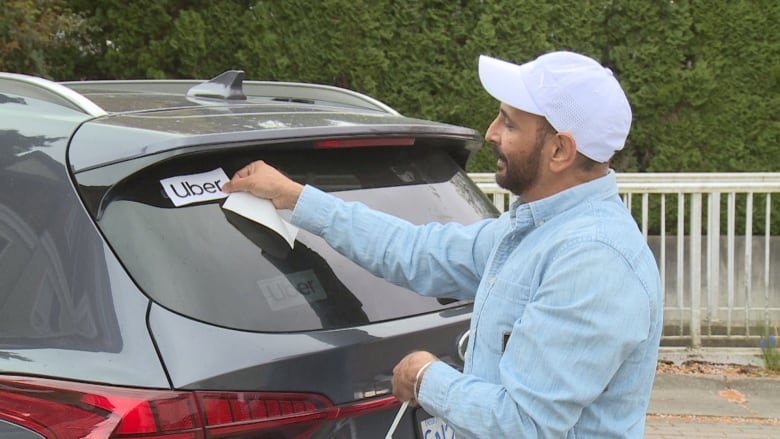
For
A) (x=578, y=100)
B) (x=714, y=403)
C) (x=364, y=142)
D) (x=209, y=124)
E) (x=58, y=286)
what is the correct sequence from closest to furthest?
(x=578, y=100), (x=58, y=286), (x=209, y=124), (x=364, y=142), (x=714, y=403)

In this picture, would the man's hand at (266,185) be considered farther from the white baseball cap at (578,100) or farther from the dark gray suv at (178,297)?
the white baseball cap at (578,100)

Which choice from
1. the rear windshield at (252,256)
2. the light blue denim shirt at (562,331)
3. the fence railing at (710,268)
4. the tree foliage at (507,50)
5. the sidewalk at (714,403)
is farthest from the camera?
the tree foliage at (507,50)

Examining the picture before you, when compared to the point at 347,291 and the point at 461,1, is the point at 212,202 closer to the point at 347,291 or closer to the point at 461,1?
the point at 347,291

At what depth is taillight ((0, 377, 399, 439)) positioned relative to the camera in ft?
5.35

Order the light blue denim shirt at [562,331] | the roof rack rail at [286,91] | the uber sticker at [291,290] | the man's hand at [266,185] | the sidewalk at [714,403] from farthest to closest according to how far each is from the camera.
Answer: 1. the sidewalk at [714,403]
2. the roof rack rail at [286,91]
3. the man's hand at [266,185]
4. the uber sticker at [291,290]
5. the light blue denim shirt at [562,331]

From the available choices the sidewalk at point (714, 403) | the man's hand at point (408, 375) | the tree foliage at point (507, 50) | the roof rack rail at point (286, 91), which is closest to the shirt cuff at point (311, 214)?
the man's hand at point (408, 375)

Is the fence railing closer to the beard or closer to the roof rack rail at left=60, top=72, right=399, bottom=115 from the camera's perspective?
the roof rack rail at left=60, top=72, right=399, bottom=115

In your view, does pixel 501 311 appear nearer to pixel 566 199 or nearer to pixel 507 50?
pixel 566 199

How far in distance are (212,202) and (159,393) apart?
1.72 feet

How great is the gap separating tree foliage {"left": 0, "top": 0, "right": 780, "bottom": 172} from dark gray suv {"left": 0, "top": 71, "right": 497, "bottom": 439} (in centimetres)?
489

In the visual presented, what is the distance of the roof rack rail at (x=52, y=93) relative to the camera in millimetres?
2113

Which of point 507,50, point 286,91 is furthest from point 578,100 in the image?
point 507,50

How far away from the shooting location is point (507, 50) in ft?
22.5

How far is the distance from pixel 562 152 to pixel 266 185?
77cm
